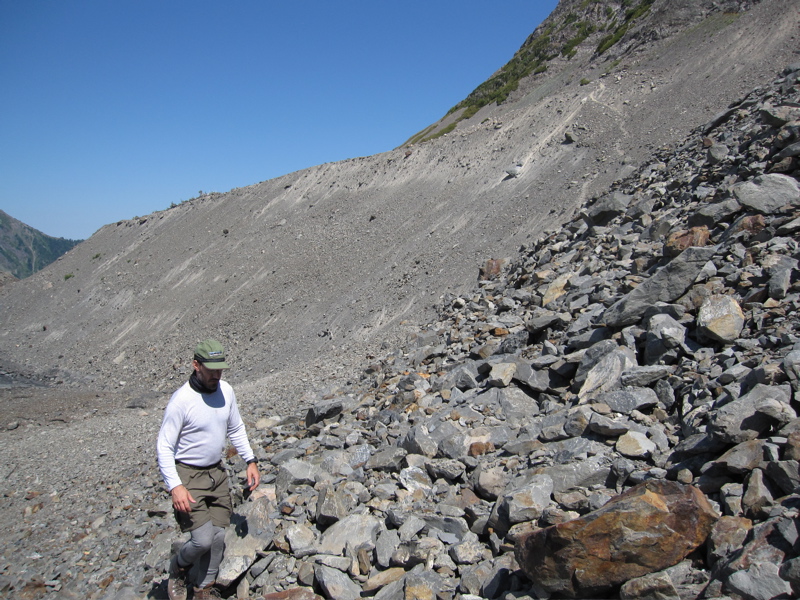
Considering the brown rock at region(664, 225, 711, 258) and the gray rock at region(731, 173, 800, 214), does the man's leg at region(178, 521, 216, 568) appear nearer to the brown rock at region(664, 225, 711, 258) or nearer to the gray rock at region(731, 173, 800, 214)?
the brown rock at region(664, 225, 711, 258)

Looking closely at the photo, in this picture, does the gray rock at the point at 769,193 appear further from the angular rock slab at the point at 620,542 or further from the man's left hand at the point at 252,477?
the man's left hand at the point at 252,477

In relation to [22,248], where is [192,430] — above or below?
below

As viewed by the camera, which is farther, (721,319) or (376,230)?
(376,230)

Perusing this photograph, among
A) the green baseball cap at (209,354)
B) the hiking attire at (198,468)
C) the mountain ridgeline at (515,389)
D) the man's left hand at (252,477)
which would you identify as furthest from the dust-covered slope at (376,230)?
the green baseball cap at (209,354)

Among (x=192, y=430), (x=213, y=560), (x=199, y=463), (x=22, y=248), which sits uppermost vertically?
(x=22, y=248)

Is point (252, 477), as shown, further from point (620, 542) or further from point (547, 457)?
point (620, 542)

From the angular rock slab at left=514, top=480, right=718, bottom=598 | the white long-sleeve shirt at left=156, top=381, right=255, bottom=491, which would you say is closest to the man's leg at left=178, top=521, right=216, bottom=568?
the white long-sleeve shirt at left=156, top=381, right=255, bottom=491

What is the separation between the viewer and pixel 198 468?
4.43 metres

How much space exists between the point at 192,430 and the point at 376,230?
1927cm

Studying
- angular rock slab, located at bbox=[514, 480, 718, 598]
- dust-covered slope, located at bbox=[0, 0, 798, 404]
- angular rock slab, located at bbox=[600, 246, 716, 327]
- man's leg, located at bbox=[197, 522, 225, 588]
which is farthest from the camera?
dust-covered slope, located at bbox=[0, 0, 798, 404]

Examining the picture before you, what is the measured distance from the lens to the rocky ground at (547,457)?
3264 millimetres

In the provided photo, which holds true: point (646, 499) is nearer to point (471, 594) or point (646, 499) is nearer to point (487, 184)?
point (471, 594)

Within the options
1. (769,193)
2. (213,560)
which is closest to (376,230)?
(769,193)

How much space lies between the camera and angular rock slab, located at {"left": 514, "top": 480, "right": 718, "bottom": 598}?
3.14 metres
